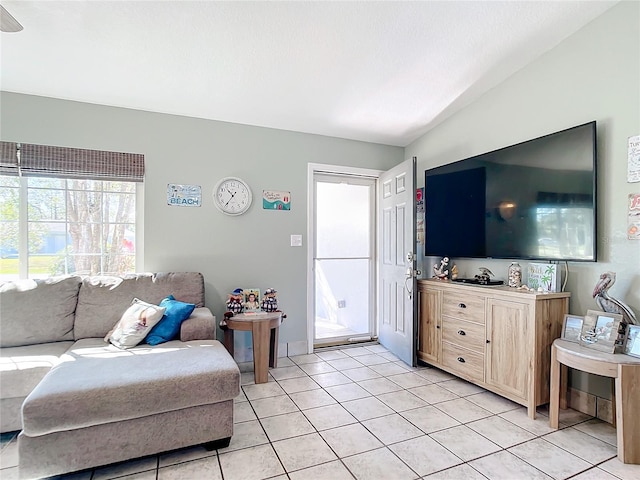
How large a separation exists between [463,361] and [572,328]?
3.00 feet

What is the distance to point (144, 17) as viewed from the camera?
2070 millimetres

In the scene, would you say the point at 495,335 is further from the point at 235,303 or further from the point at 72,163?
the point at 72,163

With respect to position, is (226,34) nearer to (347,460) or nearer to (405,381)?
(347,460)

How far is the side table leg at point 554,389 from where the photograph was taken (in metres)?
2.22

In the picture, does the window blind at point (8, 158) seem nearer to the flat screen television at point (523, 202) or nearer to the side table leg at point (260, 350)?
the side table leg at point (260, 350)

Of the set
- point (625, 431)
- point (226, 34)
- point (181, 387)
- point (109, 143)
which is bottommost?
point (625, 431)

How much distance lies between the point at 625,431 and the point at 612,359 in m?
0.39

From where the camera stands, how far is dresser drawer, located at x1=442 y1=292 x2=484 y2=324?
2773 millimetres

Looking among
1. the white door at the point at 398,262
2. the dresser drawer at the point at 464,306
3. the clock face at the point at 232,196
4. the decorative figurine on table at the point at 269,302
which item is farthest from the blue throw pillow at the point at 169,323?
the dresser drawer at the point at 464,306

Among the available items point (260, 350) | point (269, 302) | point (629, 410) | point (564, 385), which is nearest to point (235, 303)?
point (269, 302)

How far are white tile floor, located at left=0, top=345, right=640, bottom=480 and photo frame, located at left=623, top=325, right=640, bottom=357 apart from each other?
59 cm

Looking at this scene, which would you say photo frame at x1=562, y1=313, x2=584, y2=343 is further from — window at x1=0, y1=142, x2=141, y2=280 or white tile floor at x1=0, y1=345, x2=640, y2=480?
window at x1=0, y1=142, x2=141, y2=280

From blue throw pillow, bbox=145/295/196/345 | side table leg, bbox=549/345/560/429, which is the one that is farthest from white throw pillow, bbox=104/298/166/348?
side table leg, bbox=549/345/560/429

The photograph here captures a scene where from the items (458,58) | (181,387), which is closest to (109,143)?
(181,387)
